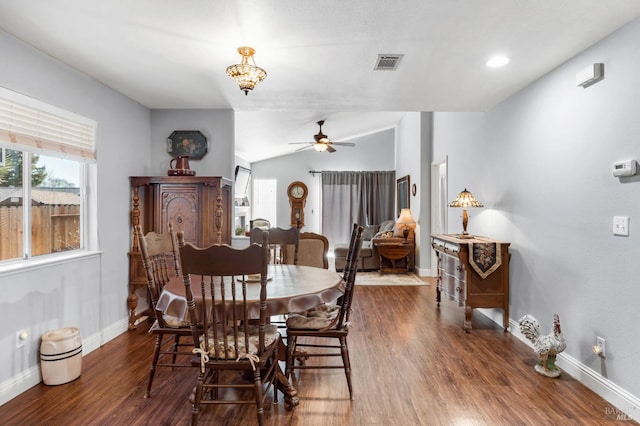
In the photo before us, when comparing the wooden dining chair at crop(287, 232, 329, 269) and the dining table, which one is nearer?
the dining table

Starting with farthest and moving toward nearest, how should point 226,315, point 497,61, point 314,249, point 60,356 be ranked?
point 314,249 → point 497,61 → point 60,356 → point 226,315

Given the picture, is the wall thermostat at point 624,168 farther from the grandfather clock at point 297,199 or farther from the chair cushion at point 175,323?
the grandfather clock at point 297,199

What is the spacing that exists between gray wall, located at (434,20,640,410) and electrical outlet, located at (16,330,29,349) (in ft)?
12.4

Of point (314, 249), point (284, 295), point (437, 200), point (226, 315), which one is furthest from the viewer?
point (437, 200)

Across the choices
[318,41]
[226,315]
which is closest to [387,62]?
[318,41]

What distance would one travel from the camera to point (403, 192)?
7.87 meters

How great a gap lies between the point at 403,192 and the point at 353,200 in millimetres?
1588

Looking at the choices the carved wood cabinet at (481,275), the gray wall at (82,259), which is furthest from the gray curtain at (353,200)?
the gray wall at (82,259)

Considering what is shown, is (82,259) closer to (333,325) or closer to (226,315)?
(226,315)

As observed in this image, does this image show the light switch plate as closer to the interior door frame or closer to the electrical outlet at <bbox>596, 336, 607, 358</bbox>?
the electrical outlet at <bbox>596, 336, 607, 358</bbox>

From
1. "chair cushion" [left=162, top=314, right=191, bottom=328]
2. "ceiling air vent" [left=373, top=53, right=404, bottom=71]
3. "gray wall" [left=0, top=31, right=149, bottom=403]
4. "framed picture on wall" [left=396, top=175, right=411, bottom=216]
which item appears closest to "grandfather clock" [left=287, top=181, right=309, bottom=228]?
"framed picture on wall" [left=396, top=175, right=411, bottom=216]

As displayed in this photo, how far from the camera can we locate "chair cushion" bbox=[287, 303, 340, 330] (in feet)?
7.80

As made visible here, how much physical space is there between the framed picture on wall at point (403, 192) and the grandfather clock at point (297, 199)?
2387 millimetres

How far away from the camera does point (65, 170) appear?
2.99 m
